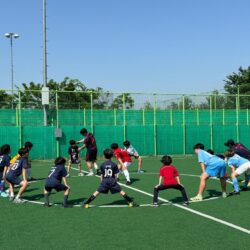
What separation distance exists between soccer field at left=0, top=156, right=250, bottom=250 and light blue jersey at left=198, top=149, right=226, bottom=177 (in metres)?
0.69

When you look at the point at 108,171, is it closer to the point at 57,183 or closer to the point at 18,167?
the point at 57,183

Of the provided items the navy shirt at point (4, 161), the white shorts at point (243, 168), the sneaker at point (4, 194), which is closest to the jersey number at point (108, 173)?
Result: the navy shirt at point (4, 161)

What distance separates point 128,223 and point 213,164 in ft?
11.8

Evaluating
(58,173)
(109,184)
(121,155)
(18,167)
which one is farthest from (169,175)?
(121,155)

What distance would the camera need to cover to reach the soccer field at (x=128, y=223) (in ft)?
22.4

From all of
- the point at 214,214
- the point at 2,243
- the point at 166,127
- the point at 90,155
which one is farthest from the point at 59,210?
the point at 166,127

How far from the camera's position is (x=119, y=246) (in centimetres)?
664

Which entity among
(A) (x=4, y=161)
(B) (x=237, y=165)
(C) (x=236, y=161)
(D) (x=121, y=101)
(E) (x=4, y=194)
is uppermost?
(D) (x=121, y=101)

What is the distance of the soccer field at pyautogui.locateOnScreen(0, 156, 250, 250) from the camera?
6812 millimetres

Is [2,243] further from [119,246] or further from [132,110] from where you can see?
[132,110]

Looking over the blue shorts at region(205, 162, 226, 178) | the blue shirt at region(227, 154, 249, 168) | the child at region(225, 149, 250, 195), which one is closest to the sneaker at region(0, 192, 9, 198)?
the blue shorts at region(205, 162, 226, 178)

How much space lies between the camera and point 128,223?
27.1ft

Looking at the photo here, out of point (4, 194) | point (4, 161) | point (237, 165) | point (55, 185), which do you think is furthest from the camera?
point (237, 165)

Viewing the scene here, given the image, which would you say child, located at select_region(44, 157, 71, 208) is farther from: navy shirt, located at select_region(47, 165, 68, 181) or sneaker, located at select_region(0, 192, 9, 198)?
sneaker, located at select_region(0, 192, 9, 198)
